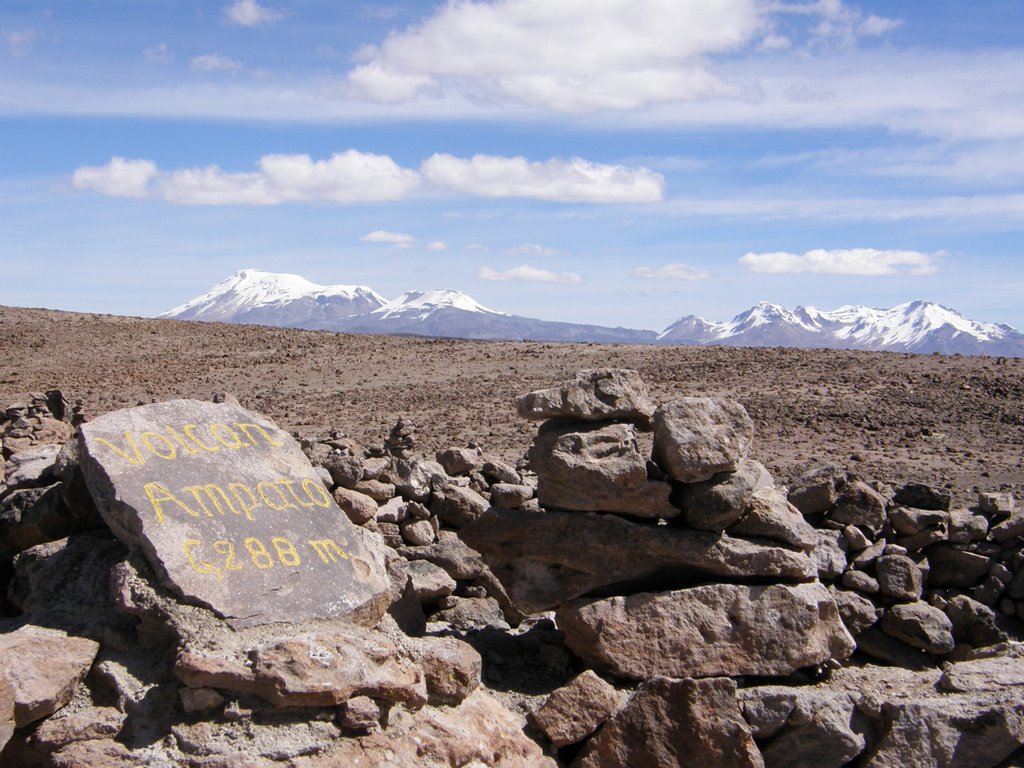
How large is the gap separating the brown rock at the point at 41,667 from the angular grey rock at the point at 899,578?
5.97m

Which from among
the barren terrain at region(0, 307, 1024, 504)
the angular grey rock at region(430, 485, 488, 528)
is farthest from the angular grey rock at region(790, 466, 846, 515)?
the barren terrain at region(0, 307, 1024, 504)

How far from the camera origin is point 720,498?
750cm

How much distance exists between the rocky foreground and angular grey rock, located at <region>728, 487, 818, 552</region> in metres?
0.02

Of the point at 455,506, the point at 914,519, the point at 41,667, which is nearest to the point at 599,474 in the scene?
the point at 455,506

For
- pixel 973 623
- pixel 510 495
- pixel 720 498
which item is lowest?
pixel 973 623

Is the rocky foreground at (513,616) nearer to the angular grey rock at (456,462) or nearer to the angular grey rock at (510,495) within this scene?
the angular grey rock at (510,495)

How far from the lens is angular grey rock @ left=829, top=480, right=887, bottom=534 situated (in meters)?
9.08

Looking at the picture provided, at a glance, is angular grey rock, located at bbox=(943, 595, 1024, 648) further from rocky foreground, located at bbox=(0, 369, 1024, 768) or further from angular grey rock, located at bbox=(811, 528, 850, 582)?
angular grey rock, located at bbox=(811, 528, 850, 582)

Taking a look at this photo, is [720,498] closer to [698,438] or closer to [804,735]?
[698,438]

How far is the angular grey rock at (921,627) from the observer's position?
838 centimetres

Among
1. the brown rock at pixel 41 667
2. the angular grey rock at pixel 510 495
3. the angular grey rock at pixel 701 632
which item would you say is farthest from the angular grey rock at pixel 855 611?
the brown rock at pixel 41 667

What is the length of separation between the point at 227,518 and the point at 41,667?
142 cm

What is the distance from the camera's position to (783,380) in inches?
1033

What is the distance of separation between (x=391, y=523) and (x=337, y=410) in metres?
15.6
